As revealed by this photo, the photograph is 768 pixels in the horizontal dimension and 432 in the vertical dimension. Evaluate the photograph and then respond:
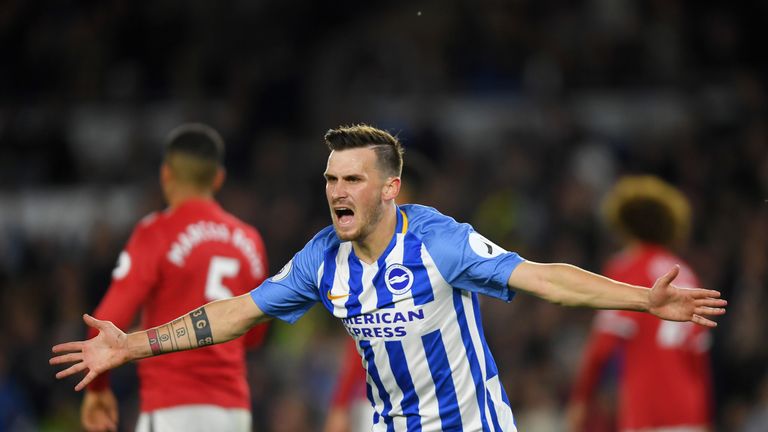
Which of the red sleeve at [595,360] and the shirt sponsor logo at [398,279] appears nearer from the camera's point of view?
the shirt sponsor logo at [398,279]

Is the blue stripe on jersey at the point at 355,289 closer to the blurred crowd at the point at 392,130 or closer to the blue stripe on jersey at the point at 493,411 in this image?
the blue stripe on jersey at the point at 493,411

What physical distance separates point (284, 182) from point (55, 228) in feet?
8.51

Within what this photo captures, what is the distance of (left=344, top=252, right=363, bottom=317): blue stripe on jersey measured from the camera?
4883mm

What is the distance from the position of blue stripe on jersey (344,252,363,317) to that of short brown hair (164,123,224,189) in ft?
5.38

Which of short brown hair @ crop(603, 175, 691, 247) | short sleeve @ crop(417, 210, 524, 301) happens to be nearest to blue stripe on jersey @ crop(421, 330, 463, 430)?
short sleeve @ crop(417, 210, 524, 301)

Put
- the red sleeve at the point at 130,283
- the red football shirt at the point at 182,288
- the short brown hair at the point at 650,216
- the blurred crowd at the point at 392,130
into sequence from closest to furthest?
the red sleeve at the point at 130,283, the red football shirt at the point at 182,288, the short brown hair at the point at 650,216, the blurred crowd at the point at 392,130

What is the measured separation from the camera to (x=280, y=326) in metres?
11.6

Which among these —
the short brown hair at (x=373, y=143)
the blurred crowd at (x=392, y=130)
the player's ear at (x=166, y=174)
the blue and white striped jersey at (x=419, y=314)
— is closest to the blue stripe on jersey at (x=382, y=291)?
the blue and white striped jersey at (x=419, y=314)

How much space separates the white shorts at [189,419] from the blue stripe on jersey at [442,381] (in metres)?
1.62

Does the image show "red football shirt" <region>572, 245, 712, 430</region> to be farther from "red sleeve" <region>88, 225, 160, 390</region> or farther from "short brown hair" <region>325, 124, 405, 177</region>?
"red sleeve" <region>88, 225, 160, 390</region>

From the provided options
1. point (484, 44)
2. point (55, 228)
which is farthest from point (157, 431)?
point (484, 44)

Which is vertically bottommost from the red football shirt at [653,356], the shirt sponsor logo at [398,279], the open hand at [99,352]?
the red football shirt at [653,356]

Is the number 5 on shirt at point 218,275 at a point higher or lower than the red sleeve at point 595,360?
higher

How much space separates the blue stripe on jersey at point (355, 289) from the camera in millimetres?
4883
